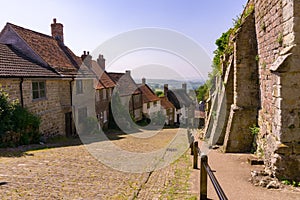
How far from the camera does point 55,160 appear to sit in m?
7.89

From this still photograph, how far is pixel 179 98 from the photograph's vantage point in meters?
51.3

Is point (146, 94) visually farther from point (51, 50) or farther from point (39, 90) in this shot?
point (39, 90)

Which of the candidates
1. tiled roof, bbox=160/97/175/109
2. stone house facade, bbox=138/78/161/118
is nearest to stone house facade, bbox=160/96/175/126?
tiled roof, bbox=160/97/175/109

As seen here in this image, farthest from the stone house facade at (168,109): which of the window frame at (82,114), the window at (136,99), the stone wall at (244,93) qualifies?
the stone wall at (244,93)

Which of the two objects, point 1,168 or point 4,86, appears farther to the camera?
point 4,86

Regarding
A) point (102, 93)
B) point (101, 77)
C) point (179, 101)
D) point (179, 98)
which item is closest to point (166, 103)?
point (179, 101)

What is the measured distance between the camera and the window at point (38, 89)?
48.9ft

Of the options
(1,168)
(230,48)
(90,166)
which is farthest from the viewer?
(230,48)

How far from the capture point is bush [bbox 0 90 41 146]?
36.5 feet

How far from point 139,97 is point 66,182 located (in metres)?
30.2

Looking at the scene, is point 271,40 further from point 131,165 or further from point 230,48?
point 131,165

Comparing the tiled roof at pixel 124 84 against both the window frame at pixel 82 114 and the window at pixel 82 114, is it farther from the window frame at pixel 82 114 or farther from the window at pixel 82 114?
the window at pixel 82 114

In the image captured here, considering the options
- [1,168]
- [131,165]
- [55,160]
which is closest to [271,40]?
[131,165]

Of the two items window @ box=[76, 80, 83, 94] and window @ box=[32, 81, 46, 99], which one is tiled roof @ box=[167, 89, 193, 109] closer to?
window @ box=[76, 80, 83, 94]
